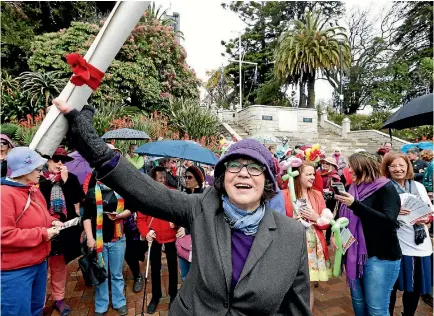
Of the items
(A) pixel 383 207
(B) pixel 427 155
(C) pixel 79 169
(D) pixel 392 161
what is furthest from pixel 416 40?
(C) pixel 79 169

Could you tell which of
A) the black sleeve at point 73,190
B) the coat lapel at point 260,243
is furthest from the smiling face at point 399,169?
the black sleeve at point 73,190

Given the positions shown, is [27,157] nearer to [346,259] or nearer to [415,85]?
[346,259]

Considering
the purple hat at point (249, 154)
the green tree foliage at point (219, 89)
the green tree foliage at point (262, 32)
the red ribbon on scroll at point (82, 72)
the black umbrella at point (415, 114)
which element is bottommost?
the purple hat at point (249, 154)

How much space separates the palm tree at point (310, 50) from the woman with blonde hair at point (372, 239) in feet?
68.7

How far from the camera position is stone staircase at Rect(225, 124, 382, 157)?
17252 mm

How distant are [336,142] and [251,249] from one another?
19042mm

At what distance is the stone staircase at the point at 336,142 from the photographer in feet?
56.6

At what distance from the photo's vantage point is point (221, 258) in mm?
1283

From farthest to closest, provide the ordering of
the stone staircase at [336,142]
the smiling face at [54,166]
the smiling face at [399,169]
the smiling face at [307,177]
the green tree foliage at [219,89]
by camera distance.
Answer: the green tree foliage at [219,89] < the stone staircase at [336,142] < the smiling face at [54,166] < the smiling face at [307,177] < the smiling face at [399,169]

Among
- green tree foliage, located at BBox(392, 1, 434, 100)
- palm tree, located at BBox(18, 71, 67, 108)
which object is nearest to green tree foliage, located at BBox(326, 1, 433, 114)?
green tree foliage, located at BBox(392, 1, 434, 100)

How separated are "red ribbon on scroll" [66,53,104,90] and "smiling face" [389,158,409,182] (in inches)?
120

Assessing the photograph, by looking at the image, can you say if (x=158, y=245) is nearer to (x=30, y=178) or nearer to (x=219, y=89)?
(x=30, y=178)

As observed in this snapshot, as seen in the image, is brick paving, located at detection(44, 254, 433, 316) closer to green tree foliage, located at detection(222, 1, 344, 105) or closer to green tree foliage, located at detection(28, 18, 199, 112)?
green tree foliage, located at detection(28, 18, 199, 112)

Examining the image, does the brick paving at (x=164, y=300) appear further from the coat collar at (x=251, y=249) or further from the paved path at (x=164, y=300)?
the coat collar at (x=251, y=249)
